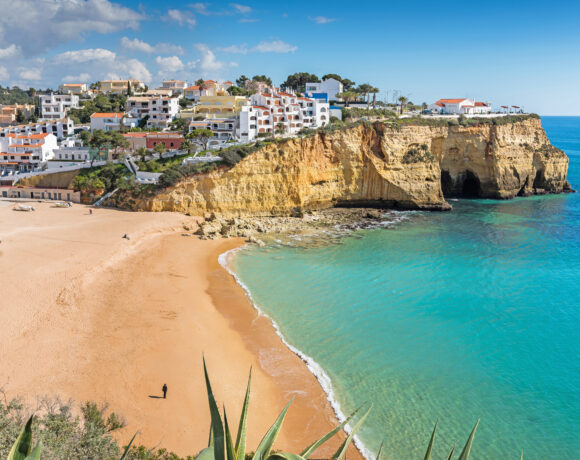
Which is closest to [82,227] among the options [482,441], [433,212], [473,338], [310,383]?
[310,383]

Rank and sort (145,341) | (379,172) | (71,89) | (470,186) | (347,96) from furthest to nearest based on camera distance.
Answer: (71,89) → (347,96) → (470,186) → (379,172) → (145,341)

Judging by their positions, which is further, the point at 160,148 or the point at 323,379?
the point at 160,148

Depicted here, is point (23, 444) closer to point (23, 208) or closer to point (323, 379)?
point (323, 379)

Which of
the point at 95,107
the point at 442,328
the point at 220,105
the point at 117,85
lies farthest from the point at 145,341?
the point at 117,85

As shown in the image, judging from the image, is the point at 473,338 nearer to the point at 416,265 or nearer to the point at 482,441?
the point at 482,441

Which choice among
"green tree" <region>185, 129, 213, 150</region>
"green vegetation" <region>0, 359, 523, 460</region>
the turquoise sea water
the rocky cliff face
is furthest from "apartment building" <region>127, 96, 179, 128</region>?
"green vegetation" <region>0, 359, 523, 460</region>

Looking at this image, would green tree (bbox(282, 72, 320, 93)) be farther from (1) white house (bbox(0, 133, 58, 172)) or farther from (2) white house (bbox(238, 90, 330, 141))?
(1) white house (bbox(0, 133, 58, 172))
